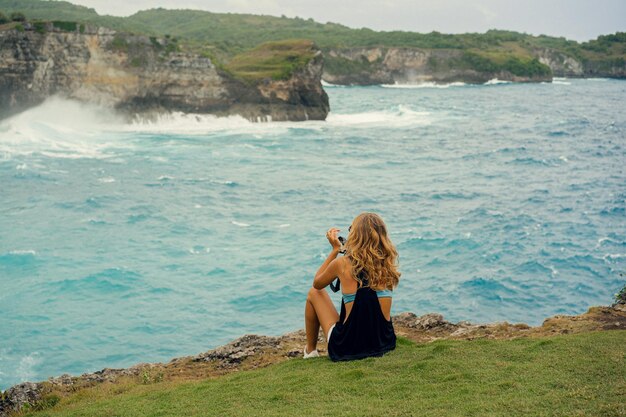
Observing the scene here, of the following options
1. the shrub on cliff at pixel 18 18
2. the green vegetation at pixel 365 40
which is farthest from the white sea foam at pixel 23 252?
the green vegetation at pixel 365 40

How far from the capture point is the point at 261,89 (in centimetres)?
6450

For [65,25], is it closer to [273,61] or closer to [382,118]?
[273,61]

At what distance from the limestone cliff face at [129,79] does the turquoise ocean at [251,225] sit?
1798 mm

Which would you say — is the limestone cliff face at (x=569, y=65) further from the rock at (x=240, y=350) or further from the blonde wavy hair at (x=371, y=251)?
the blonde wavy hair at (x=371, y=251)

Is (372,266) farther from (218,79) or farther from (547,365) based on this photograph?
(218,79)

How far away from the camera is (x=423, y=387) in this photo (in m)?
8.34

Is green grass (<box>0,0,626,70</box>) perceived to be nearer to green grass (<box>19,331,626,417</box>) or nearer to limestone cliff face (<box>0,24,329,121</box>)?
limestone cliff face (<box>0,24,329,121</box>)

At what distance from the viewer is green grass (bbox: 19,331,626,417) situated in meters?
7.56

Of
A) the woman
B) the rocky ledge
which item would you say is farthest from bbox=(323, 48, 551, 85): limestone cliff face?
the woman

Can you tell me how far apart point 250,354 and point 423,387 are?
15.5 feet

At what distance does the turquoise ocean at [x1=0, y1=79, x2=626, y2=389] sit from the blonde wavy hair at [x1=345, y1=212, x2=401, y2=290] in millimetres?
11269

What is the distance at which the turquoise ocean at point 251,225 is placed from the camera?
2119 centimetres

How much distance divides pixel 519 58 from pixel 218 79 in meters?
104

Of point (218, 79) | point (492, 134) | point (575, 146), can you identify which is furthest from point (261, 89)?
point (575, 146)
